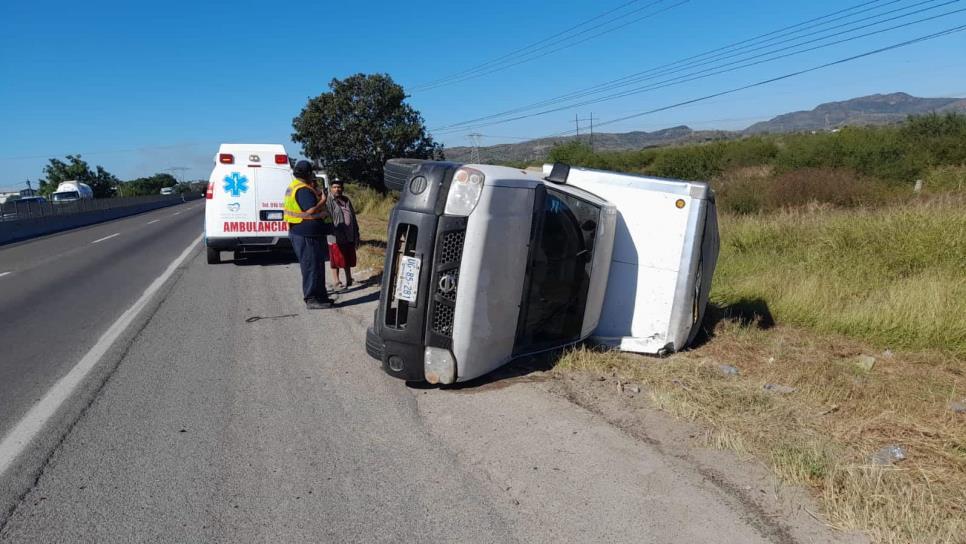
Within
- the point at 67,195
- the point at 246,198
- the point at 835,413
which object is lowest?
the point at 67,195

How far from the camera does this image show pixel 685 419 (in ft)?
14.5

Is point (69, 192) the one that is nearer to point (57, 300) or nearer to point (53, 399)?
point (57, 300)

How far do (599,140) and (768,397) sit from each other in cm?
9213

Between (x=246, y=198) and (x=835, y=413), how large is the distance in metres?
10.7

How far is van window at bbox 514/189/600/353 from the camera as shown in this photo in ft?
17.4

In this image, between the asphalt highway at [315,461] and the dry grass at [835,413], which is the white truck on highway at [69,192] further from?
the dry grass at [835,413]

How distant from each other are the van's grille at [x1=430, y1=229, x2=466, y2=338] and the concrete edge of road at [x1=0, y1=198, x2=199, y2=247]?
22.6m

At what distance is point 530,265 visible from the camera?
517 centimetres

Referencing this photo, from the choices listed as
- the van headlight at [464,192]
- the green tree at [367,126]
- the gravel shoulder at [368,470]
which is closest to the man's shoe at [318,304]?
the gravel shoulder at [368,470]

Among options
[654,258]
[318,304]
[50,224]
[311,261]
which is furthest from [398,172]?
[50,224]

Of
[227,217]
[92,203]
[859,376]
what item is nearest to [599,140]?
[92,203]

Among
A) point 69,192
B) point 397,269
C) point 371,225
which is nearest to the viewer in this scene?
point 397,269

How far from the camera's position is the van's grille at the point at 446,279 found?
480cm

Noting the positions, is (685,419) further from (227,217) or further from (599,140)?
(599,140)
